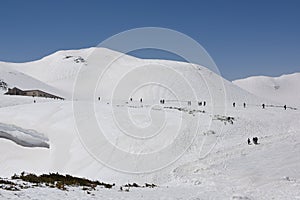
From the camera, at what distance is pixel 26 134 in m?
36.9

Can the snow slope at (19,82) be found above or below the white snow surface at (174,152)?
above

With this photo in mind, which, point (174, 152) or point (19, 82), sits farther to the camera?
point (19, 82)

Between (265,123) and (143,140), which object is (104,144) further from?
(265,123)

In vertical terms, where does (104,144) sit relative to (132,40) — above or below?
below

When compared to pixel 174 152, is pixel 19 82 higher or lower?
higher

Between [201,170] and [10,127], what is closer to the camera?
[201,170]

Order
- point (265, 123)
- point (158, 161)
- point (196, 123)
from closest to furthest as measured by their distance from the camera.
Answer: point (158, 161), point (196, 123), point (265, 123)

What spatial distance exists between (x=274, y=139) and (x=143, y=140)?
13.1 meters

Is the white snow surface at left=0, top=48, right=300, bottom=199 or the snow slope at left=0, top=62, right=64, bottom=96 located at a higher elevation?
the snow slope at left=0, top=62, right=64, bottom=96

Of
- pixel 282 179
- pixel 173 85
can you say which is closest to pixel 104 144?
pixel 282 179

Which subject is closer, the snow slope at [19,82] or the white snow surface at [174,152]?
the white snow surface at [174,152]

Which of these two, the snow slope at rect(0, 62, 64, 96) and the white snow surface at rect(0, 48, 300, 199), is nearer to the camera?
the white snow surface at rect(0, 48, 300, 199)

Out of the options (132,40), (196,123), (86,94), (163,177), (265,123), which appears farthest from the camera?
(86,94)

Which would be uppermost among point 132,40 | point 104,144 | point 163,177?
point 132,40
